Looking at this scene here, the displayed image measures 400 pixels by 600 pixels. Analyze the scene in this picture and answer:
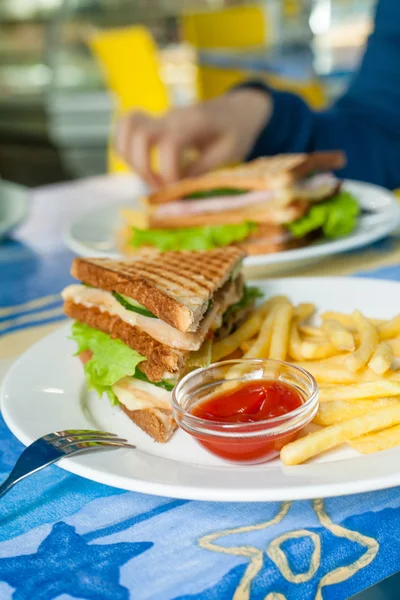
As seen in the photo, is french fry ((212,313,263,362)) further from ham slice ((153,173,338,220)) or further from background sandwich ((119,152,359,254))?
ham slice ((153,173,338,220))

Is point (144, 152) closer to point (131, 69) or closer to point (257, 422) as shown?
point (257, 422)

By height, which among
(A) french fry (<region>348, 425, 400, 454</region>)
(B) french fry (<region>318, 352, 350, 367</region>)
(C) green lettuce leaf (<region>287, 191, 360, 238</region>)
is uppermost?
(A) french fry (<region>348, 425, 400, 454</region>)

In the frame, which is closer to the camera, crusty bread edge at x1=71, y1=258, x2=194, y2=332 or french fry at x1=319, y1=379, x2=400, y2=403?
french fry at x1=319, y1=379, x2=400, y2=403

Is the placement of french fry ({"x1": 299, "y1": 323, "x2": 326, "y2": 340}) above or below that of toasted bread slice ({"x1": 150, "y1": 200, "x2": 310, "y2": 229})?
above

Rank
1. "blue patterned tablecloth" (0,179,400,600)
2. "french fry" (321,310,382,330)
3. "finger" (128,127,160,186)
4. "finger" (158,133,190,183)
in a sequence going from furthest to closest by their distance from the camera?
"finger" (128,127,160,186) < "finger" (158,133,190,183) < "french fry" (321,310,382,330) < "blue patterned tablecloth" (0,179,400,600)

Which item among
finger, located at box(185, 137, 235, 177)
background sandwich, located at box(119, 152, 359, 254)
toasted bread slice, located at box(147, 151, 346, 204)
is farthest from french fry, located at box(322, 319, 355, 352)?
finger, located at box(185, 137, 235, 177)

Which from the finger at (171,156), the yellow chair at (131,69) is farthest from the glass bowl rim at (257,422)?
the yellow chair at (131,69)
